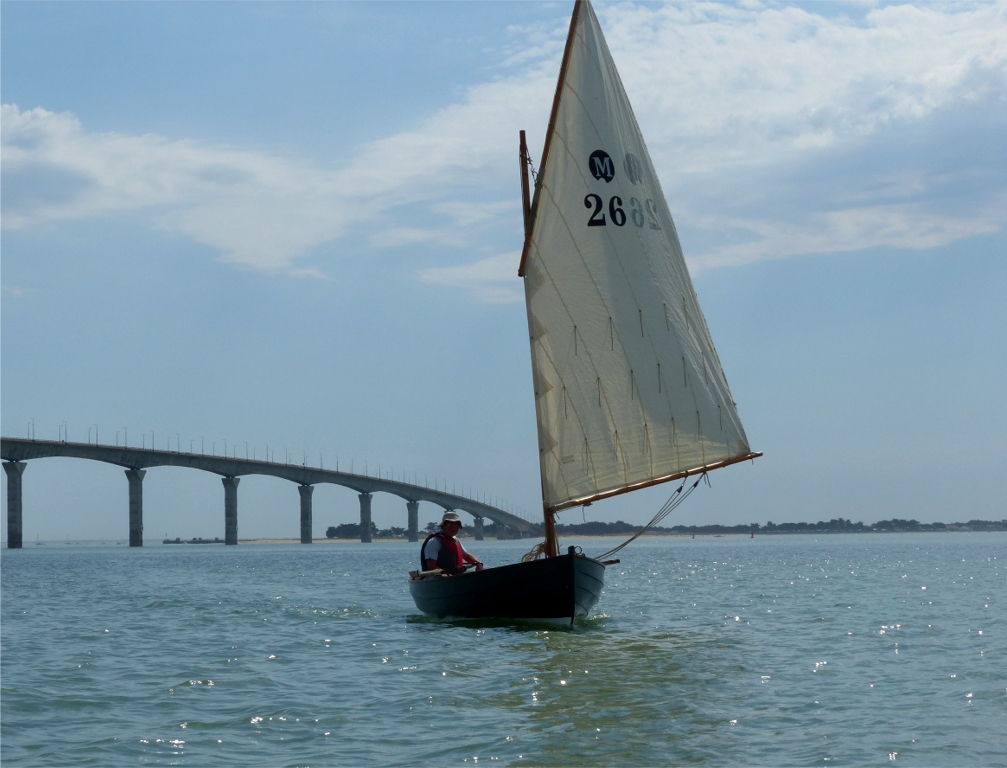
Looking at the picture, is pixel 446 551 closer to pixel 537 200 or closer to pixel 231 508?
pixel 537 200

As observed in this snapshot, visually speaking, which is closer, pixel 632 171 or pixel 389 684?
pixel 389 684

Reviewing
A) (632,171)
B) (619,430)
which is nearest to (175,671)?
(619,430)

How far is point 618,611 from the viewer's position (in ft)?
97.8

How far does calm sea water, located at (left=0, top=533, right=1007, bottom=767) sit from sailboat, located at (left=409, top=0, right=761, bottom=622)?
1499 mm

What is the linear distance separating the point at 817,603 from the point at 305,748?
77.6ft

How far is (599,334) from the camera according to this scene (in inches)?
908

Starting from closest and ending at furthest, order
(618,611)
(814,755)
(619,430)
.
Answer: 1. (814,755)
2. (619,430)
3. (618,611)

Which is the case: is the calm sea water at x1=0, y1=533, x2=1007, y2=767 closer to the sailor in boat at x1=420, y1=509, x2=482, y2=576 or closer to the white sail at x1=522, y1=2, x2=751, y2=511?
the sailor in boat at x1=420, y1=509, x2=482, y2=576

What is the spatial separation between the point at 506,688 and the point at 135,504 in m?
115

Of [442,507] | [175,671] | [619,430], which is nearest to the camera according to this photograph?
[175,671]

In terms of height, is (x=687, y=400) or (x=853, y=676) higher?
(x=687, y=400)

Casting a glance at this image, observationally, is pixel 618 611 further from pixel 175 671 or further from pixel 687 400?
pixel 175 671

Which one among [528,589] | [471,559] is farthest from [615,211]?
[471,559]

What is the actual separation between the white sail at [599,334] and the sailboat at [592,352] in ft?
0.09
